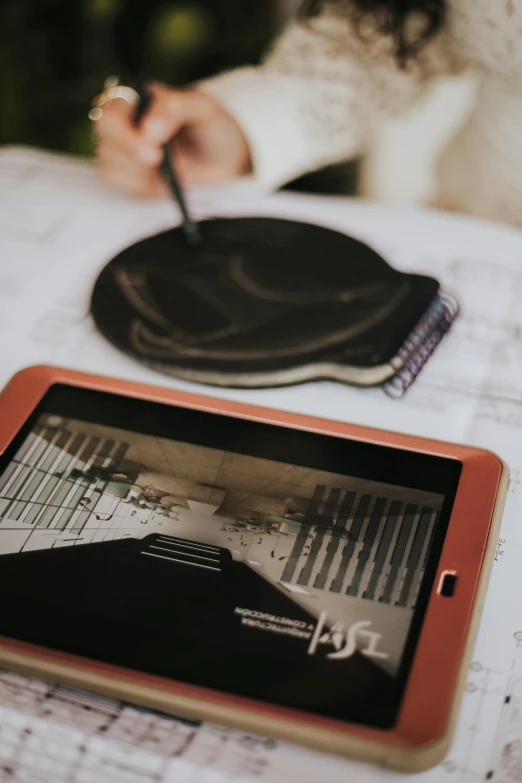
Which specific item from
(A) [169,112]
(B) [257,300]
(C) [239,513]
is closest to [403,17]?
(A) [169,112]

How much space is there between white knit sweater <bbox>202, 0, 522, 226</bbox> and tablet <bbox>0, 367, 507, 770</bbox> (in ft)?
1.20

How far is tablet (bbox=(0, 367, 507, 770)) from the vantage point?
0.99 ft

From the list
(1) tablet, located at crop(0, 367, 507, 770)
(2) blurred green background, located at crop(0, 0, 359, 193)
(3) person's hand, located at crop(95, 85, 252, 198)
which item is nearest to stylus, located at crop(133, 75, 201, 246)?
(3) person's hand, located at crop(95, 85, 252, 198)

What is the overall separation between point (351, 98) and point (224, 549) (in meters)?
0.54

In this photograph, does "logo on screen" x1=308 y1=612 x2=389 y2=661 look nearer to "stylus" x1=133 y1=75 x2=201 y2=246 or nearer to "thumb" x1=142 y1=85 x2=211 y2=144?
"stylus" x1=133 y1=75 x2=201 y2=246

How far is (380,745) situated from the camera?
28cm

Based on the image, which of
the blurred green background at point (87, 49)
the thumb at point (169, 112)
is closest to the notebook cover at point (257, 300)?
the thumb at point (169, 112)

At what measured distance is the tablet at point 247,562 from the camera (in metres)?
0.30

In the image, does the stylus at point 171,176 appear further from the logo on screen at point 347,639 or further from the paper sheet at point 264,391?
the logo on screen at point 347,639

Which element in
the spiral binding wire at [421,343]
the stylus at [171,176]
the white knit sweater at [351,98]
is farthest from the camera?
the white knit sweater at [351,98]

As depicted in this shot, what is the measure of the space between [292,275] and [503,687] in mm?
317

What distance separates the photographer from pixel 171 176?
0.60m

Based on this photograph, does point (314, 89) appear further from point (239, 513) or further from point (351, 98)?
point (239, 513)

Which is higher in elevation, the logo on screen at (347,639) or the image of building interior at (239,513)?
the image of building interior at (239,513)
